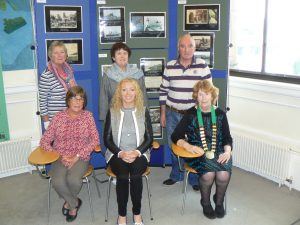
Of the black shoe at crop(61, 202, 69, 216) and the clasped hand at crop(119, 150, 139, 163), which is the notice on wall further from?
the clasped hand at crop(119, 150, 139, 163)

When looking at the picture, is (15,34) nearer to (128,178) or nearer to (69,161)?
(69,161)

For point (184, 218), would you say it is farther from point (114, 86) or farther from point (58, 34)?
point (58, 34)

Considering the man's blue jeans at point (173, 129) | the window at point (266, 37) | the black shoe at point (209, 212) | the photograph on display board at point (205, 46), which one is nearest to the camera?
the black shoe at point (209, 212)

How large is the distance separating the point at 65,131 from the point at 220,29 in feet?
6.00

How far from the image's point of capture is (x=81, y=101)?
287 centimetres

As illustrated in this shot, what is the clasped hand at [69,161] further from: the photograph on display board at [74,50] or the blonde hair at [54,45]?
the photograph on display board at [74,50]

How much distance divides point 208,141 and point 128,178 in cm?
72

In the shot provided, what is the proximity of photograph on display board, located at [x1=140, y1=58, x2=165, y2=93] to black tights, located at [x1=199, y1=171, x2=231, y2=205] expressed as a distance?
4.07ft

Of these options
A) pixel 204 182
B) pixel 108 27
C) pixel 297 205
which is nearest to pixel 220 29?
pixel 108 27

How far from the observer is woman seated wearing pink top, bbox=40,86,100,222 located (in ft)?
9.18

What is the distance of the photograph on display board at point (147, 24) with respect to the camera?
3.57m

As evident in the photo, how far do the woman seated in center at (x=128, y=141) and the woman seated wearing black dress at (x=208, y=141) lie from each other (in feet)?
1.02

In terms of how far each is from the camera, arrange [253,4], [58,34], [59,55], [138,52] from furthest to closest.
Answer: [253,4] → [138,52] → [58,34] → [59,55]

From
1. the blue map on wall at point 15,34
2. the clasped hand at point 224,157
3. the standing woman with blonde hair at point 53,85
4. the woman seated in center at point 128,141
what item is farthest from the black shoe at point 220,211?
the blue map on wall at point 15,34
